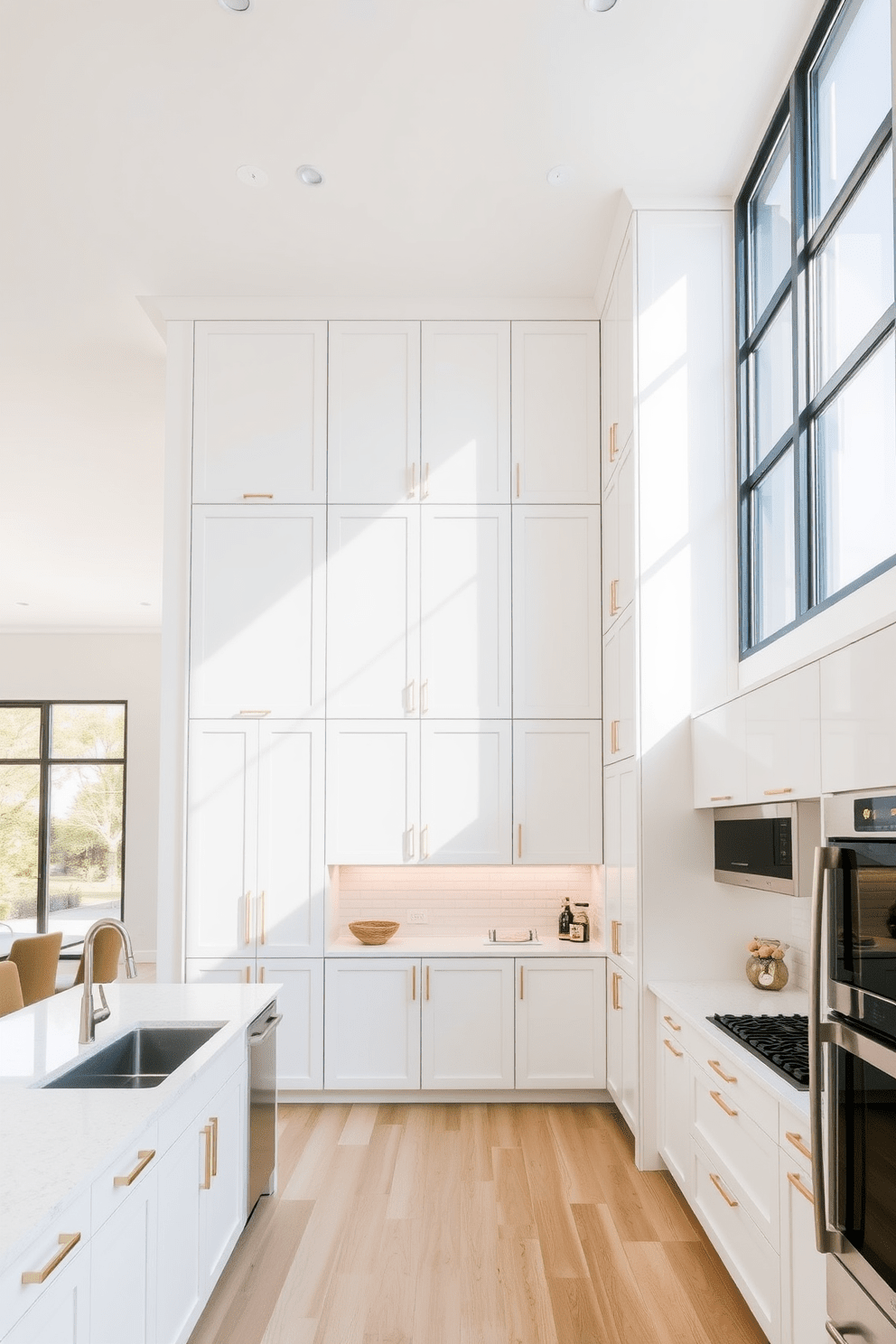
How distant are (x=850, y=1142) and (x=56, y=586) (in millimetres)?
9178

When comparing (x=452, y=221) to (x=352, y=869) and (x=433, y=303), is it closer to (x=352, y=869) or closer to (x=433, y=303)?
(x=433, y=303)

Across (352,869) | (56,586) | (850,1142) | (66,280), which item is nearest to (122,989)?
A: (352,869)

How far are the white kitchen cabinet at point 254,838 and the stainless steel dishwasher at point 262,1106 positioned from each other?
1206 mm

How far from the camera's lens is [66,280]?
15.3ft

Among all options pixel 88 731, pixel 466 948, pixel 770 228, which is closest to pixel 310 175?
pixel 770 228

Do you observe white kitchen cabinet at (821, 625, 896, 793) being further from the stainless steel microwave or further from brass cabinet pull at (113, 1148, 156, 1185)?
brass cabinet pull at (113, 1148, 156, 1185)

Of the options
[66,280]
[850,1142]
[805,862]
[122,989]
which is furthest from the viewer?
[66,280]

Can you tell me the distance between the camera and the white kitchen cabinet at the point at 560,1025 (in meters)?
4.64

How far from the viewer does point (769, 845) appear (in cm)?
309

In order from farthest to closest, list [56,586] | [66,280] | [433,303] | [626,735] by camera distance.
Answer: [56,586] < [433,303] < [66,280] < [626,735]

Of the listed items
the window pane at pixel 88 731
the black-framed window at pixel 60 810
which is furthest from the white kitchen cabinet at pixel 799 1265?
the window pane at pixel 88 731

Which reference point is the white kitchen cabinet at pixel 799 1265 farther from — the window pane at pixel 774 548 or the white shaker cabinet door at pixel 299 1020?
the white shaker cabinet door at pixel 299 1020

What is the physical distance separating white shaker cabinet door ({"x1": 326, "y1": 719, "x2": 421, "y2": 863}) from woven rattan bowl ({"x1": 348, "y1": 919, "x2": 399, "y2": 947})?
12.8 inches

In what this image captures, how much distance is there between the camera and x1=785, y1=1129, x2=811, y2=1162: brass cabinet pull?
2.19m
